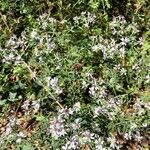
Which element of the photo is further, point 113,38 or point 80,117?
point 113,38

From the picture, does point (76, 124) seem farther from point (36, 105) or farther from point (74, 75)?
point (74, 75)

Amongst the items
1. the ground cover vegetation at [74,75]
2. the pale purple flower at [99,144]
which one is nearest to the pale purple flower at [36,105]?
the ground cover vegetation at [74,75]

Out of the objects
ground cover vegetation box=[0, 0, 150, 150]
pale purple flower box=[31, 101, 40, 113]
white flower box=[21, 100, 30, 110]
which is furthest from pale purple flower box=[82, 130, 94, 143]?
white flower box=[21, 100, 30, 110]

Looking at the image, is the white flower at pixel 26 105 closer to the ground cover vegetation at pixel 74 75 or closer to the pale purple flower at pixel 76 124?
the ground cover vegetation at pixel 74 75

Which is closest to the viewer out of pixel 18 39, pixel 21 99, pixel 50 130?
pixel 50 130

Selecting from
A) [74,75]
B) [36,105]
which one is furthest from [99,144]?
[74,75]

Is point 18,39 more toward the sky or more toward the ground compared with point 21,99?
more toward the sky

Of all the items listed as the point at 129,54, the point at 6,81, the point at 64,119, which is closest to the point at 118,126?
the point at 64,119

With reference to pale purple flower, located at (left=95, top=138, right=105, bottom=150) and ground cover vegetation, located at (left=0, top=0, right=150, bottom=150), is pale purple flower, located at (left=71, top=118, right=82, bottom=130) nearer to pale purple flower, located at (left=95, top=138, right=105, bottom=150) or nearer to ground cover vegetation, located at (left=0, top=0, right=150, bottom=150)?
ground cover vegetation, located at (left=0, top=0, right=150, bottom=150)

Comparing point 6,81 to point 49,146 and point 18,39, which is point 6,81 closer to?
point 18,39
